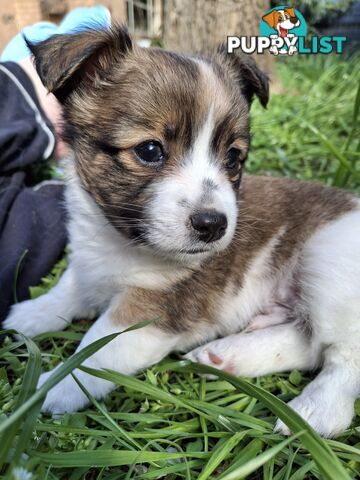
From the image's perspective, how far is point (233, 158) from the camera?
2.40 metres

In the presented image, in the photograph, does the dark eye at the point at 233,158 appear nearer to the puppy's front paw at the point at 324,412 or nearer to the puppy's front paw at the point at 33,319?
the puppy's front paw at the point at 324,412

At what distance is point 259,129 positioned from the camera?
550 cm

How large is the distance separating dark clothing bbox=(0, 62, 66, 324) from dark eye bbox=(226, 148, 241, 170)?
1524mm

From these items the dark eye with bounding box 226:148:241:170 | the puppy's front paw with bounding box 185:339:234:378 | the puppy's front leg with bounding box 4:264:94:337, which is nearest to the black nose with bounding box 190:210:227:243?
the dark eye with bounding box 226:148:241:170

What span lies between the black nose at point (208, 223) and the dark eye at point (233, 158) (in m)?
0.45

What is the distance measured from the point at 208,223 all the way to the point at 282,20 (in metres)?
3.81

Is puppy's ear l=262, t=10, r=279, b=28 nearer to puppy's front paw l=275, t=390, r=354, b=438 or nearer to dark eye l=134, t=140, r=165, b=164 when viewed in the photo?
dark eye l=134, t=140, r=165, b=164

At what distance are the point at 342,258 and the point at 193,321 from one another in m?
0.89

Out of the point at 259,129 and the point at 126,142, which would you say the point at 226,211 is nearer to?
the point at 126,142

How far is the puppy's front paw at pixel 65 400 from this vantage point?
220 cm

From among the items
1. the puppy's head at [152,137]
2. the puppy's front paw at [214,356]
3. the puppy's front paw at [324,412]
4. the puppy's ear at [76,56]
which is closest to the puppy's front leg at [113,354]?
the puppy's front paw at [214,356]

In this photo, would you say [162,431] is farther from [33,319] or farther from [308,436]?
[33,319]

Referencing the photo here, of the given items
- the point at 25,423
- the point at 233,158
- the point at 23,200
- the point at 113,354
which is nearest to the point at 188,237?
the point at 233,158

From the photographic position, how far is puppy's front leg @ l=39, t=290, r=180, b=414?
2.23 m
